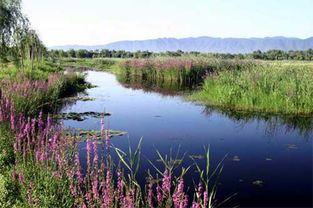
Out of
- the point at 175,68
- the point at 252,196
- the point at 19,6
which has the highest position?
the point at 19,6

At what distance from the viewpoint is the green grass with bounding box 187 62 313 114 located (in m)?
16.3

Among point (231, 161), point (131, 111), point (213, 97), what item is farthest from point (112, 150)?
Answer: point (213, 97)

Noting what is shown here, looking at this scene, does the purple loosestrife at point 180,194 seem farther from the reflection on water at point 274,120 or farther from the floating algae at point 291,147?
the reflection on water at point 274,120

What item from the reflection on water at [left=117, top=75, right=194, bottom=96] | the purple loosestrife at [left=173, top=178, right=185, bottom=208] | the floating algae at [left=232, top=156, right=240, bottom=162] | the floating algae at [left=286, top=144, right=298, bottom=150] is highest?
the purple loosestrife at [left=173, top=178, right=185, bottom=208]

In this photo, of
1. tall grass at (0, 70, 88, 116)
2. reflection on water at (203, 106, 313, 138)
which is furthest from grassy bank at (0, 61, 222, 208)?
reflection on water at (203, 106, 313, 138)

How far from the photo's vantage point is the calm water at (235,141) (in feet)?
25.7

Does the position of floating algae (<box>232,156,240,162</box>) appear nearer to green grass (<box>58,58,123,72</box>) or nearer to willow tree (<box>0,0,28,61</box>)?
willow tree (<box>0,0,28,61</box>)

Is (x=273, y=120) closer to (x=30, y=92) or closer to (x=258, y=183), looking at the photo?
(x=258, y=183)

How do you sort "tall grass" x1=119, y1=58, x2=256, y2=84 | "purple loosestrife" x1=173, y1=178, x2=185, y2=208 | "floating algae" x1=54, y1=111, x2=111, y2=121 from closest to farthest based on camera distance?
"purple loosestrife" x1=173, y1=178, x2=185, y2=208 → "floating algae" x1=54, y1=111, x2=111, y2=121 → "tall grass" x1=119, y1=58, x2=256, y2=84

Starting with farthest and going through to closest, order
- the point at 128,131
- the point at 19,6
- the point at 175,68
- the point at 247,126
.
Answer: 1. the point at 175,68
2. the point at 19,6
3. the point at 247,126
4. the point at 128,131

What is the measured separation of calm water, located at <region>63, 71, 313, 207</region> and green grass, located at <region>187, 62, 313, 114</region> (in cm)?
133

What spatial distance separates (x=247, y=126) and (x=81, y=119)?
7066 millimetres

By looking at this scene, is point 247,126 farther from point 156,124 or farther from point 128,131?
point 128,131

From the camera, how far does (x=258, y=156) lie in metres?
10.1
